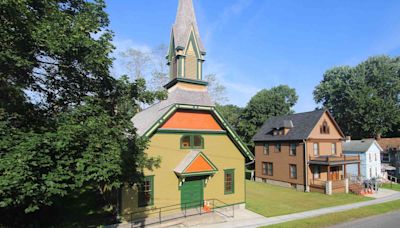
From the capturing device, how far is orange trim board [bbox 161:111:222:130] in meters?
17.4

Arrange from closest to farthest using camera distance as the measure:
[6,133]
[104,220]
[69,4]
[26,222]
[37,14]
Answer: [6,133] < [37,14] < [69,4] < [26,222] < [104,220]

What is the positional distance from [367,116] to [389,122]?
13.7 ft

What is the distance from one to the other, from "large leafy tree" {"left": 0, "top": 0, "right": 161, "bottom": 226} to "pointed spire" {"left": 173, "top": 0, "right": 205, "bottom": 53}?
879cm

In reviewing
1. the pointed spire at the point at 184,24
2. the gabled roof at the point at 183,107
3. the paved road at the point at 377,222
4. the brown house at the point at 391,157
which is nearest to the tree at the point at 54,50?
the gabled roof at the point at 183,107

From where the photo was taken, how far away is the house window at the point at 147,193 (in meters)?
16.0

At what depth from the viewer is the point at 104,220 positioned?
50.8 ft

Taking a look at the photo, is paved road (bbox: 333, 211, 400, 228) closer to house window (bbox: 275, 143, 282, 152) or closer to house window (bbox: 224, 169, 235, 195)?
house window (bbox: 224, 169, 235, 195)

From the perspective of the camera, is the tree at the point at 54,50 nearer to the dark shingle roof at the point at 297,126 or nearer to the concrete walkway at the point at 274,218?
the concrete walkway at the point at 274,218

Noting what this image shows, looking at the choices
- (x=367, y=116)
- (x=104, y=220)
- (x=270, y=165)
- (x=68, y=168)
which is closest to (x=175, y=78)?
(x=104, y=220)

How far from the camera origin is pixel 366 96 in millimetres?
50781

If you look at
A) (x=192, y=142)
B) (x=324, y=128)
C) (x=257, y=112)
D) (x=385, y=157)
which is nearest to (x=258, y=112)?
(x=257, y=112)

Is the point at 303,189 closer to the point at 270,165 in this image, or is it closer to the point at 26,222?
the point at 270,165

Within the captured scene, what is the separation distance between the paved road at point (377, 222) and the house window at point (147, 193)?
38.1 feet

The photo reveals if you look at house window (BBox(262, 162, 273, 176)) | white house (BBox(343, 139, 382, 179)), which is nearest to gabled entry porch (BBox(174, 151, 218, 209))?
house window (BBox(262, 162, 273, 176))
